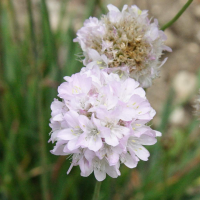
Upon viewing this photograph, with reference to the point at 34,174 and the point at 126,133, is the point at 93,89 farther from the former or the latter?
the point at 34,174

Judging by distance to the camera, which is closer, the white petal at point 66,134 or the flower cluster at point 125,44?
the white petal at point 66,134

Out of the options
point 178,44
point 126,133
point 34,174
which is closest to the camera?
point 126,133

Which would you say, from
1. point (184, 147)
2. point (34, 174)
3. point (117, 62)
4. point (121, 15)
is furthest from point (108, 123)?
point (184, 147)

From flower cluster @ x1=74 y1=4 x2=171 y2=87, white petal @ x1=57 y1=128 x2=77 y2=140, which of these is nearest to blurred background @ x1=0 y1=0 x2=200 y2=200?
flower cluster @ x1=74 y1=4 x2=171 y2=87

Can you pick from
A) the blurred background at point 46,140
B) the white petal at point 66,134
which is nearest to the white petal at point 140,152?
the white petal at point 66,134

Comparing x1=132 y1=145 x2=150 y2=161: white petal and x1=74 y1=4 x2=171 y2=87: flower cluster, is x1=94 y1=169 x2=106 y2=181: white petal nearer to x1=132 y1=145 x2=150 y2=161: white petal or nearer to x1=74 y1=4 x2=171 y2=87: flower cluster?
x1=132 y1=145 x2=150 y2=161: white petal

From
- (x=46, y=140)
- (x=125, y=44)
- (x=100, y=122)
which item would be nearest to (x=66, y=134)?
(x=100, y=122)

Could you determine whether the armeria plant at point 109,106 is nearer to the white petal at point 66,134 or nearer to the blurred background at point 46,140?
the white petal at point 66,134

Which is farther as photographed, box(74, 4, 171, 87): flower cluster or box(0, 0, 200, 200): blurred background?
box(0, 0, 200, 200): blurred background
